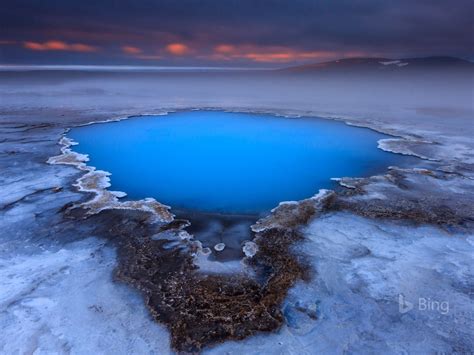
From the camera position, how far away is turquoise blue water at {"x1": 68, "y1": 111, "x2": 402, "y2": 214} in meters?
9.43

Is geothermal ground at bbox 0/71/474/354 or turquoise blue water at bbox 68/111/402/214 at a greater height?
geothermal ground at bbox 0/71/474/354

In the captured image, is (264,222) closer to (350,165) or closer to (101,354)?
(101,354)

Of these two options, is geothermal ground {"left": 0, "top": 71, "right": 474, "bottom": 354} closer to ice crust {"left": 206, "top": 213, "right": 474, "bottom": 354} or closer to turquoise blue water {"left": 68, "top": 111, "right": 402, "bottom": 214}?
ice crust {"left": 206, "top": 213, "right": 474, "bottom": 354}

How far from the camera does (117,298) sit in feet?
16.8

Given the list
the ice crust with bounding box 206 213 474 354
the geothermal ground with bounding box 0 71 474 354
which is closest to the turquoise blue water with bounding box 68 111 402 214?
the geothermal ground with bounding box 0 71 474 354

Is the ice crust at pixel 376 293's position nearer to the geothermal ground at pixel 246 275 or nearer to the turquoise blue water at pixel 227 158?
the geothermal ground at pixel 246 275

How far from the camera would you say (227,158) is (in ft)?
43.3

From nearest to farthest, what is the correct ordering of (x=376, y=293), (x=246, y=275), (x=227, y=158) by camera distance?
(x=376, y=293) → (x=246, y=275) → (x=227, y=158)

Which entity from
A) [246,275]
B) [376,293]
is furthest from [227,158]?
[376,293]

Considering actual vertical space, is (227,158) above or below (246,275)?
below

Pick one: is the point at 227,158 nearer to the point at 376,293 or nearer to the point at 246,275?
the point at 246,275

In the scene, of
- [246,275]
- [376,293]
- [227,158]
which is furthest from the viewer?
[227,158]

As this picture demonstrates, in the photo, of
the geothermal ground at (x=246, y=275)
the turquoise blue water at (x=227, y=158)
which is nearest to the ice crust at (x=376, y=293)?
the geothermal ground at (x=246, y=275)

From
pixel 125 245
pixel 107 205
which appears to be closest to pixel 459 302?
pixel 125 245
